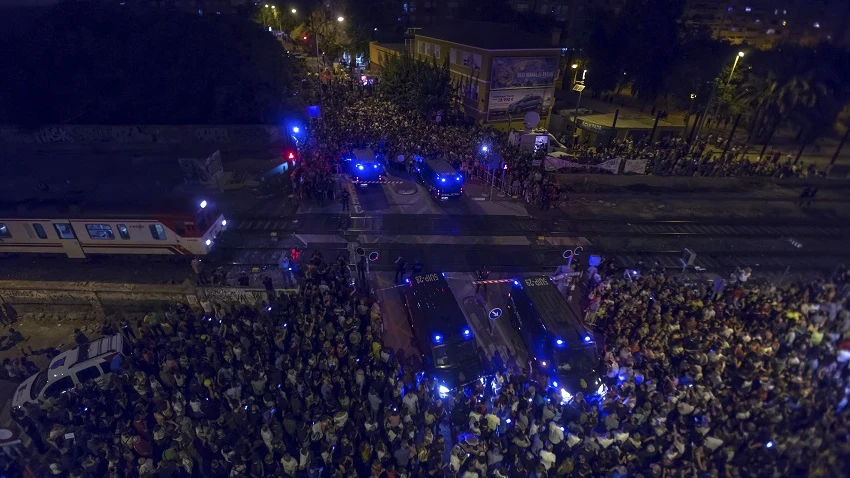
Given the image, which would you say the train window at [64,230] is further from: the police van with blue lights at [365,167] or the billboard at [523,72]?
the billboard at [523,72]

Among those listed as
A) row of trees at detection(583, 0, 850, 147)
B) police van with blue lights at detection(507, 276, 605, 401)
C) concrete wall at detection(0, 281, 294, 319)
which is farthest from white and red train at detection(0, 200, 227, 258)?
row of trees at detection(583, 0, 850, 147)

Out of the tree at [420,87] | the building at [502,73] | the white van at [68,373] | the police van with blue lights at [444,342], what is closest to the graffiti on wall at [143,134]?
the tree at [420,87]

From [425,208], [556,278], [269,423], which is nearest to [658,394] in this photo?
[556,278]

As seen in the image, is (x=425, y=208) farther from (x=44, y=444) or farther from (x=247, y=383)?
(x=44, y=444)

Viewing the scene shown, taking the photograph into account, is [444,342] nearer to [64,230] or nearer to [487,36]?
[64,230]

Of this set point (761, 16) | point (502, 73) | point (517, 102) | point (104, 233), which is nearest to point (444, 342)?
point (104, 233)

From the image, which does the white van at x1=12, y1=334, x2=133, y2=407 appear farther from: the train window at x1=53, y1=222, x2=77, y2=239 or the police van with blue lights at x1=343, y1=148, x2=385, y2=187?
the police van with blue lights at x1=343, y1=148, x2=385, y2=187
